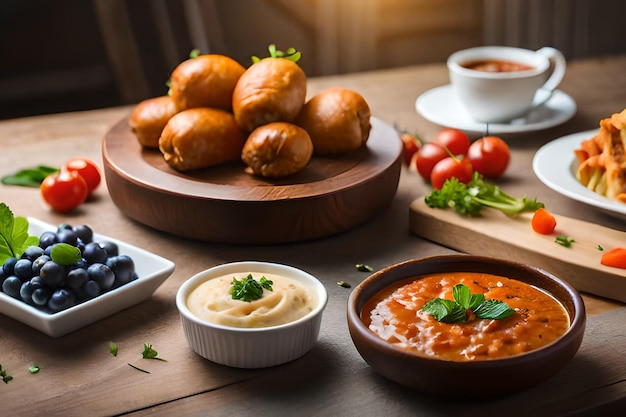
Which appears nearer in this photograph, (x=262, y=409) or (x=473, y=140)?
(x=262, y=409)

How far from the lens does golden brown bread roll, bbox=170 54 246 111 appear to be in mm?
2035

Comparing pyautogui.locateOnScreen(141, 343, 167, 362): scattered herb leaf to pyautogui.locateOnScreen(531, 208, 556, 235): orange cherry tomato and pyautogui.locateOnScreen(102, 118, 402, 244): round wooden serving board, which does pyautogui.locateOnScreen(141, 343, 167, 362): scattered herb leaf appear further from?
pyautogui.locateOnScreen(531, 208, 556, 235): orange cherry tomato

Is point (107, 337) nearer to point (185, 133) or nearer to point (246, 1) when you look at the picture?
point (185, 133)

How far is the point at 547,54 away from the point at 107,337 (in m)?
1.74

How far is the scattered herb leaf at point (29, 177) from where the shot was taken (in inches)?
91.0

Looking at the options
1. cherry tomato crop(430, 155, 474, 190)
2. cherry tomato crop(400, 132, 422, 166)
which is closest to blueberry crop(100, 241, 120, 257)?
cherry tomato crop(430, 155, 474, 190)

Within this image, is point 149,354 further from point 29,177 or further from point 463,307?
point 29,177

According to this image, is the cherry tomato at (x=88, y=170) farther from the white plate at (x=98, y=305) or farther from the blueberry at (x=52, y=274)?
the blueberry at (x=52, y=274)

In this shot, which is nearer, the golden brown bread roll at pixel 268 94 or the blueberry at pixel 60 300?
the blueberry at pixel 60 300

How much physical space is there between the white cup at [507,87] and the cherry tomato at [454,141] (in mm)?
230

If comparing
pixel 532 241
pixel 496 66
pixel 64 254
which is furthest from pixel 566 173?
pixel 64 254

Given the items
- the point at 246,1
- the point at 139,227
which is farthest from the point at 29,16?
the point at 139,227

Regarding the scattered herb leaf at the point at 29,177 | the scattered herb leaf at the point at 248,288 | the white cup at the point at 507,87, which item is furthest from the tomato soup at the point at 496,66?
the scattered herb leaf at the point at 248,288

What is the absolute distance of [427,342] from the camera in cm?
133
